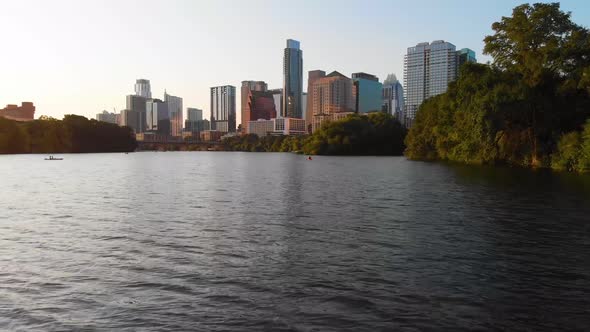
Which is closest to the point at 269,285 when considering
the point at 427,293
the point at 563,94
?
the point at 427,293

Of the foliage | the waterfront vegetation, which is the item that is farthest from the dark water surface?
the waterfront vegetation

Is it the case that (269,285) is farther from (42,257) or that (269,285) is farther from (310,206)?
(310,206)

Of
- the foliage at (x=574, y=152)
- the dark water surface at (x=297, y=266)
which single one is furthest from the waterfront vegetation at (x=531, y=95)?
the dark water surface at (x=297, y=266)

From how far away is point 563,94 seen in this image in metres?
87.9

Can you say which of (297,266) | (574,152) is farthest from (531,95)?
(297,266)

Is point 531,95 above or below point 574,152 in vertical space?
above

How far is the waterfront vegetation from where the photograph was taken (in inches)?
3361

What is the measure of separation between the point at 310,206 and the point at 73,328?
29.0 m

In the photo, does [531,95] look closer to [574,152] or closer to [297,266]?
[574,152]

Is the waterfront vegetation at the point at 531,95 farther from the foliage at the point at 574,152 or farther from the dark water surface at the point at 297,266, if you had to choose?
the dark water surface at the point at 297,266

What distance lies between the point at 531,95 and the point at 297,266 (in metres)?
80.6

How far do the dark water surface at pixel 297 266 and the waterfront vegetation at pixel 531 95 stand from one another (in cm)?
4617

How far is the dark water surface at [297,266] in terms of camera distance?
50.0 ft

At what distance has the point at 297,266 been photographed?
21594 millimetres
